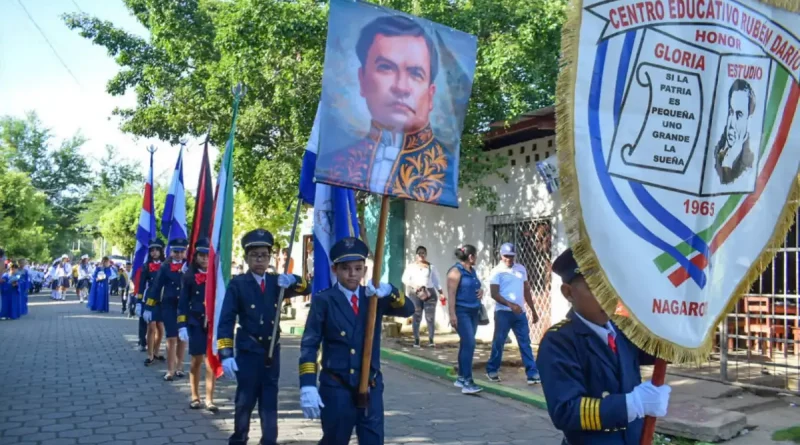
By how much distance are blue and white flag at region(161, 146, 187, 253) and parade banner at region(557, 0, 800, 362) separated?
8408mm

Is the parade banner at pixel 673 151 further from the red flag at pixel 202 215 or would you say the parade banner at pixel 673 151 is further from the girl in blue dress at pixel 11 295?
the girl in blue dress at pixel 11 295

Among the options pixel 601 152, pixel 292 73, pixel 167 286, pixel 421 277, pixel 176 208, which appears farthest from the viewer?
pixel 421 277

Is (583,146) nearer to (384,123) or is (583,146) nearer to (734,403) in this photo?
(384,123)

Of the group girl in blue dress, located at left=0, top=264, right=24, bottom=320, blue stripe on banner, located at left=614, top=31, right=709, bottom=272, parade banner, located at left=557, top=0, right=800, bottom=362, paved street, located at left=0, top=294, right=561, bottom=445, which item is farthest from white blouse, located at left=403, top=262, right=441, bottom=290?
girl in blue dress, located at left=0, top=264, right=24, bottom=320

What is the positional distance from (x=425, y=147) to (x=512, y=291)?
4.53 meters

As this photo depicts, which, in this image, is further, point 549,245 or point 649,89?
point 549,245

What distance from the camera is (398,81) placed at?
4406 mm

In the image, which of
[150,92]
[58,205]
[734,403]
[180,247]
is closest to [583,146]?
[734,403]

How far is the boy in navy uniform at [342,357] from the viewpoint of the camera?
166 inches

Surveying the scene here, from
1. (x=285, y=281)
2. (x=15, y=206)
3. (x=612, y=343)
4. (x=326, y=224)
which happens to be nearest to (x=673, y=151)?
(x=612, y=343)

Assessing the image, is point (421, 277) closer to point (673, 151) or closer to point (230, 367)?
point (230, 367)

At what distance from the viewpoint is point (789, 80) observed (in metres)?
2.70

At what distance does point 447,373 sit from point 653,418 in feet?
24.3

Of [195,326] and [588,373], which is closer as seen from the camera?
[588,373]
